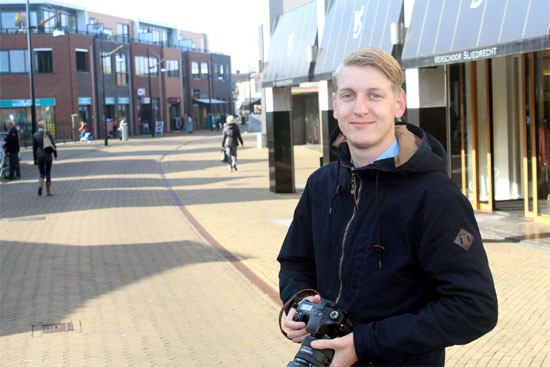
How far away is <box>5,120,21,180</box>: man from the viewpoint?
25250mm

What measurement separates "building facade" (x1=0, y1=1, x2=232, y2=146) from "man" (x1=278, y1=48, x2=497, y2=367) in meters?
50.5

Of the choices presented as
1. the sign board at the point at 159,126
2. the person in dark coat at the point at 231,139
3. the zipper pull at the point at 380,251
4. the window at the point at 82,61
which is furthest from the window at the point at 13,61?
the zipper pull at the point at 380,251

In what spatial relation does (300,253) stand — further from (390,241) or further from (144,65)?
(144,65)

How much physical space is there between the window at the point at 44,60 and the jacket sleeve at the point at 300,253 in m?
65.3

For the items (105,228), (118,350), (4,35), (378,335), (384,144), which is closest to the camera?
(378,335)

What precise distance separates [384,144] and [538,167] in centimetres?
1094

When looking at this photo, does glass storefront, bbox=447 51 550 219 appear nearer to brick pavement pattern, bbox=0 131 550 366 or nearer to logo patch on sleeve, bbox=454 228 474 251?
brick pavement pattern, bbox=0 131 550 366

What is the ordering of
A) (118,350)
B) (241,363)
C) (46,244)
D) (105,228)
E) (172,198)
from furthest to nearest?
(172,198), (105,228), (46,244), (118,350), (241,363)

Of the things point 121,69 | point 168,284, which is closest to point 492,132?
point 168,284

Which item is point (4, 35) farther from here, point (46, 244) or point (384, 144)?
point (384, 144)

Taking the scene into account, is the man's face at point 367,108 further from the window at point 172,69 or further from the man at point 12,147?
the window at point 172,69

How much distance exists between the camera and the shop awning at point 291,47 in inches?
669

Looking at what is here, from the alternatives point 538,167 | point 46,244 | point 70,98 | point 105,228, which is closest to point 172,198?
point 105,228

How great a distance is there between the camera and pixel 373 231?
247cm
